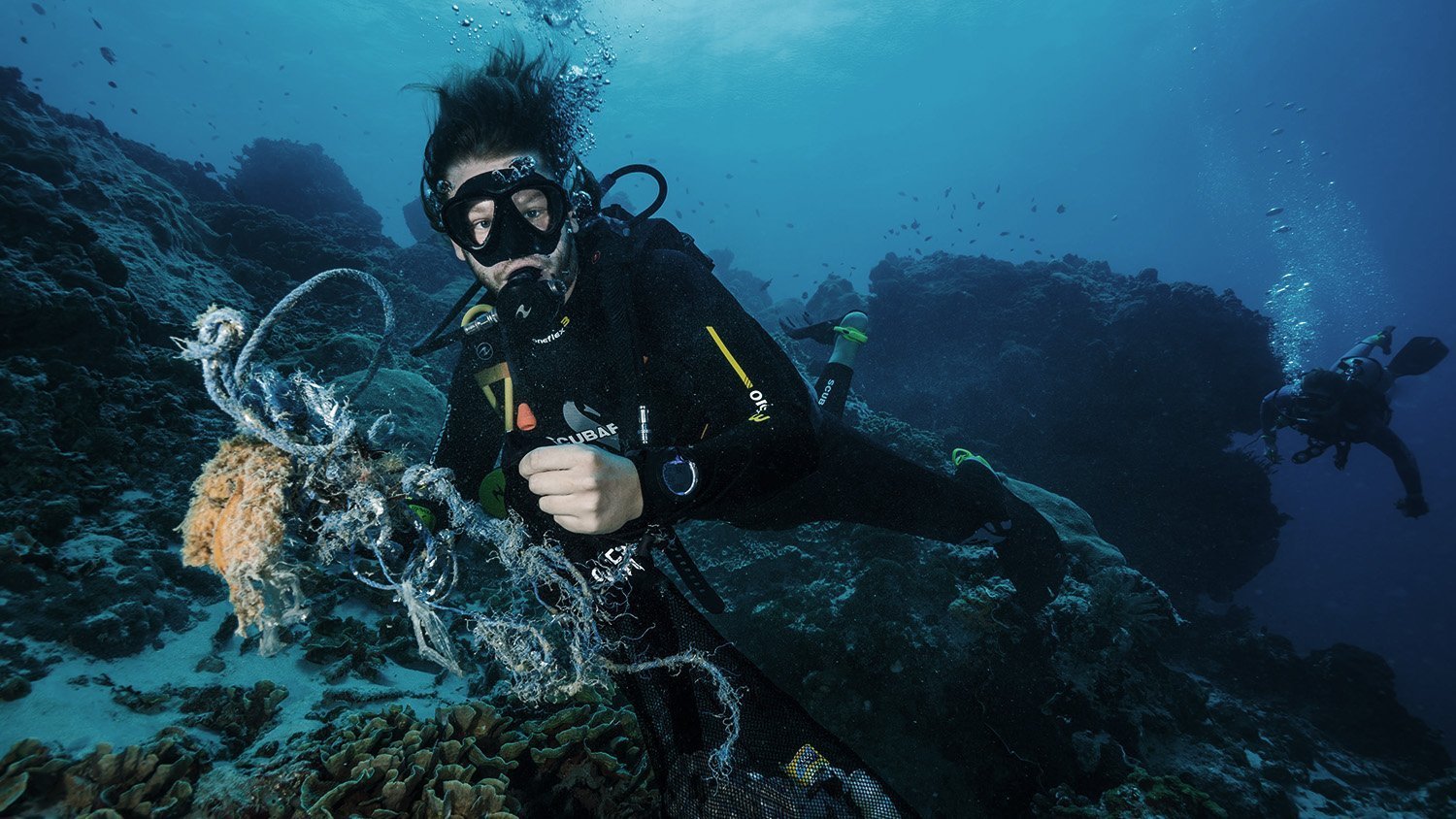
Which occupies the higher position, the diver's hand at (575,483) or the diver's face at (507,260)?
the diver's face at (507,260)

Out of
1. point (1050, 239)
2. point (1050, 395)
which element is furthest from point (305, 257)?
point (1050, 239)

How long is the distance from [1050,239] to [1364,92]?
127 feet

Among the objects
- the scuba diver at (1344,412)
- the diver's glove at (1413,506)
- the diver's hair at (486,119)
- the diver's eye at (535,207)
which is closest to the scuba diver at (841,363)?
the diver's eye at (535,207)

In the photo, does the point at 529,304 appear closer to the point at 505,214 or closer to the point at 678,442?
the point at 505,214

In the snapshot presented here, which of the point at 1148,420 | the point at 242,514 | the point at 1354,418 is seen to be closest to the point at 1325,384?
the point at 1354,418

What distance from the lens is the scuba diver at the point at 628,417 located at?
199 centimetres

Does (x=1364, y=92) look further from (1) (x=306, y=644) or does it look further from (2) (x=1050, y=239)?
(1) (x=306, y=644)

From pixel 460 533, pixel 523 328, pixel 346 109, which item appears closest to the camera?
pixel 460 533

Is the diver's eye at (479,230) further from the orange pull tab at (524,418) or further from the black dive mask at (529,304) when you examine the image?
the orange pull tab at (524,418)

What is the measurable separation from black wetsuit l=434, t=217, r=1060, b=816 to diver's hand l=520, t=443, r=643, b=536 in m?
0.23

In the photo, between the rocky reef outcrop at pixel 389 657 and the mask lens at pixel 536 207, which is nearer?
the rocky reef outcrop at pixel 389 657

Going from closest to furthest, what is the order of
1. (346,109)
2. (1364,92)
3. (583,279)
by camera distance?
(583,279) → (1364,92) → (346,109)

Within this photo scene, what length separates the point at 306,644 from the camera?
3920 mm

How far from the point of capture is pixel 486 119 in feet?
10.2
